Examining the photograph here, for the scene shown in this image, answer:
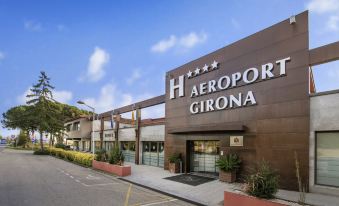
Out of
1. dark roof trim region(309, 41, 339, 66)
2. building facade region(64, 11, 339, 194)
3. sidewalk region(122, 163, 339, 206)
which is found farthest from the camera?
building facade region(64, 11, 339, 194)

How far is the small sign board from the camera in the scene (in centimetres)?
1736

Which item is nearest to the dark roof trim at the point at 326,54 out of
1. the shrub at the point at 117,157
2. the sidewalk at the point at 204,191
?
the sidewalk at the point at 204,191

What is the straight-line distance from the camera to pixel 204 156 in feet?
69.6

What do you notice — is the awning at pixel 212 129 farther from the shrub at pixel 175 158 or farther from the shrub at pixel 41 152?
the shrub at pixel 41 152

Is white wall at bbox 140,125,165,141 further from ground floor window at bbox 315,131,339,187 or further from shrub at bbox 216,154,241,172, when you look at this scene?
ground floor window at bbox 315,131,339,187

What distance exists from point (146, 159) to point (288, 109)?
17429 mm

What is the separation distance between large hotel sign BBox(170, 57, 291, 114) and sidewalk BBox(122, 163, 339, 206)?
5.22 m

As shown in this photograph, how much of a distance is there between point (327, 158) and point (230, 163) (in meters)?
5.53

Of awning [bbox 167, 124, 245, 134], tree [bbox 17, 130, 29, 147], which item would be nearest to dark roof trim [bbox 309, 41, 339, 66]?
awning [bbox 167, 124, 245, 134]

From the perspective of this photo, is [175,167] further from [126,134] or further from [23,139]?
[23,139]

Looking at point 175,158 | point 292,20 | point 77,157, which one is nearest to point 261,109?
point 292,20

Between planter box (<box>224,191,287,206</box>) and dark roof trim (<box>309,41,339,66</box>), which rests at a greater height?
dark roof trim (<box>309,41,339,66</box>)

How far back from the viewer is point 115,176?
69.4ft

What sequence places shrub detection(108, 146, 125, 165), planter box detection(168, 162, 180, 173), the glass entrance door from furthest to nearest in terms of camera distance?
shrub detection(108, 146, 125, 165) → planter box detection(168, 162, 180, 173) → the glass entrance door
